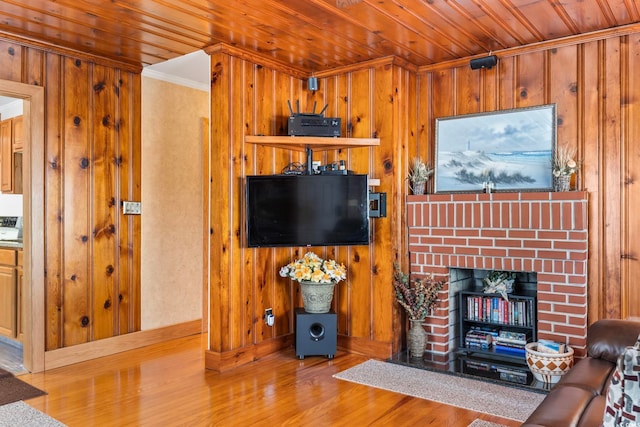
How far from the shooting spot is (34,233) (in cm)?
363

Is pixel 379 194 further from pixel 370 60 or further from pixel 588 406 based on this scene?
pixel 588 406

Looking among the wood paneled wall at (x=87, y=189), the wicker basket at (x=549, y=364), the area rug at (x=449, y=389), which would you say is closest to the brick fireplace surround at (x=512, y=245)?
the wicker basket at (x=549, y=364)

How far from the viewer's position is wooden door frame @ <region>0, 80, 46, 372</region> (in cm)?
362

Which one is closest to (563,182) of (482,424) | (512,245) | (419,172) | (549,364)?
(512,245)

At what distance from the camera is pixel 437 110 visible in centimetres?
414

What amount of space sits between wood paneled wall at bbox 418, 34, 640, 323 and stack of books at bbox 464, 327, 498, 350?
29.3 inches

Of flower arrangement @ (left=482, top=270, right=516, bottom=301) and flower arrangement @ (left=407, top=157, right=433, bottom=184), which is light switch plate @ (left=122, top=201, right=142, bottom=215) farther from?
flower arrangement @ (left=482, top=270, right=516, bottom=301)

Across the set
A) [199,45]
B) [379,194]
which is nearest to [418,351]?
[379,194]

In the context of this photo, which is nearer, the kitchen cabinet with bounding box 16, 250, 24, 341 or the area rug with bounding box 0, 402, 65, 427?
the area rug with bounding box 0, 402, 65, 427

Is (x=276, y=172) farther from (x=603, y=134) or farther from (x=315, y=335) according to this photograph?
(x=603, y=134)

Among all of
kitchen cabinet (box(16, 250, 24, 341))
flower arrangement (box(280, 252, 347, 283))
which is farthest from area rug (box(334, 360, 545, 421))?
kitchen cabinet (box(16, 250, 24, 341))

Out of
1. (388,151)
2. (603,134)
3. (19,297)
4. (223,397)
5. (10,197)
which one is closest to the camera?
(223,397)

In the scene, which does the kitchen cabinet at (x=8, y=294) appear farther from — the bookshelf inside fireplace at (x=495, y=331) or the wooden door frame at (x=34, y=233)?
the bookshelf inside fireplace at (x=495, y=331)

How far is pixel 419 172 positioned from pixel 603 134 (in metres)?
1.30
